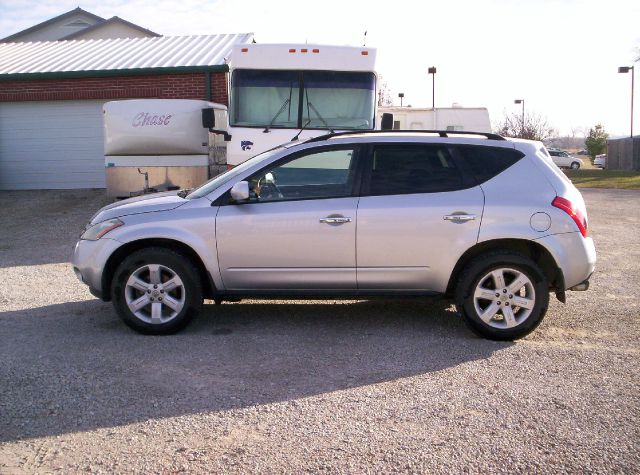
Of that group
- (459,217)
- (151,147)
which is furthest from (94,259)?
(151,147)

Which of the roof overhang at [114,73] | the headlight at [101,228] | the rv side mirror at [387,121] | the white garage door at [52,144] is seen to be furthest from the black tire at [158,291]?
the white garage door at [52,144]

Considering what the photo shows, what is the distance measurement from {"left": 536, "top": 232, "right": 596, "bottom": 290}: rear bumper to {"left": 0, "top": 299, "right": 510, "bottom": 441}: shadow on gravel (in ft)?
2.95

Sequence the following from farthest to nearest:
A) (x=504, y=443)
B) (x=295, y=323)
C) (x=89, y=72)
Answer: (x=89, y=72) < (x=295, y=323) < (x=504, y=443)

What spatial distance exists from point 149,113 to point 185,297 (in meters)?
7.14

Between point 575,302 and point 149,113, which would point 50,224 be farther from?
point 575,302

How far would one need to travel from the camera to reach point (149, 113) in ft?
39.6

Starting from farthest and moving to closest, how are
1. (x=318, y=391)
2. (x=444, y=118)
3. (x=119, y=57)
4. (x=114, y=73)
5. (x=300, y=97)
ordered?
(x=444, y=118) → (x=119, y=57) → (x=114, y=73) → (x=300, y=97) → (x=318, y=391)

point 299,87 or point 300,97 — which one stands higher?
point 299,87

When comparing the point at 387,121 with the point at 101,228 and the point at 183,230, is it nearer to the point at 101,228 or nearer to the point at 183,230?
the point at 183,230

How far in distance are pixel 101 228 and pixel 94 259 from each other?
0.28 m

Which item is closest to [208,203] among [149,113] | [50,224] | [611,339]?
[611,339]

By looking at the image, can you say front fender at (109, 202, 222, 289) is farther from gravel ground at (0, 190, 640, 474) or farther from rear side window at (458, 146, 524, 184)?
rear side window at (458, 146, 524, 184)

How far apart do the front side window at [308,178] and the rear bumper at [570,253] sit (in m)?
1.78

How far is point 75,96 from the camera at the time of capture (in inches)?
688
